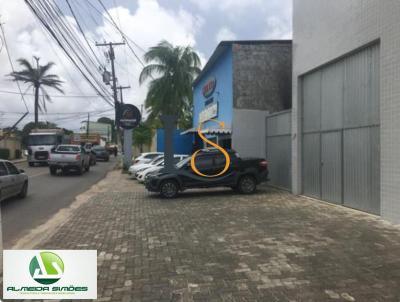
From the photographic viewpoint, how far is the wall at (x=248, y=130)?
17.4 meters

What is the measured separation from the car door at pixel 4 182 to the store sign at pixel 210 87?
12715 millimetres

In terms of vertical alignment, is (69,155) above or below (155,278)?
above

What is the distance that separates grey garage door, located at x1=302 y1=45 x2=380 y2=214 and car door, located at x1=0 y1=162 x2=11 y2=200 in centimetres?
933

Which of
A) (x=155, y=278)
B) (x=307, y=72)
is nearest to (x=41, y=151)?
(x=307, y=72)

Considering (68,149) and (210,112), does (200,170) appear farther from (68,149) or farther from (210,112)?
(68,149)

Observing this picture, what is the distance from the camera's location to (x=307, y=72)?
42.0 feet

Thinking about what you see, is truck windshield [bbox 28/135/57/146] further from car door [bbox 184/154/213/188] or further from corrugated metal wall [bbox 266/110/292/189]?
car door [bbox 184/154/213/188]

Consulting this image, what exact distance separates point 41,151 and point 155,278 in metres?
26.1

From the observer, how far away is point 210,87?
2270 cm

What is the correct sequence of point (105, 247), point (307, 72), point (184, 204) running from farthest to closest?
point (307, 72) → point (184, 204) → point (105, 247)

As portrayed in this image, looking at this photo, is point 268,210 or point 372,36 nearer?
point 372,36

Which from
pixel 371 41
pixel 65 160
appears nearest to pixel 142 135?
pixel 65 160

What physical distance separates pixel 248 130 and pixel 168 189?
5716 mm

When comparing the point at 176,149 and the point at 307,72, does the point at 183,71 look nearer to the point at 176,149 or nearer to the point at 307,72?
the point at 176,149
